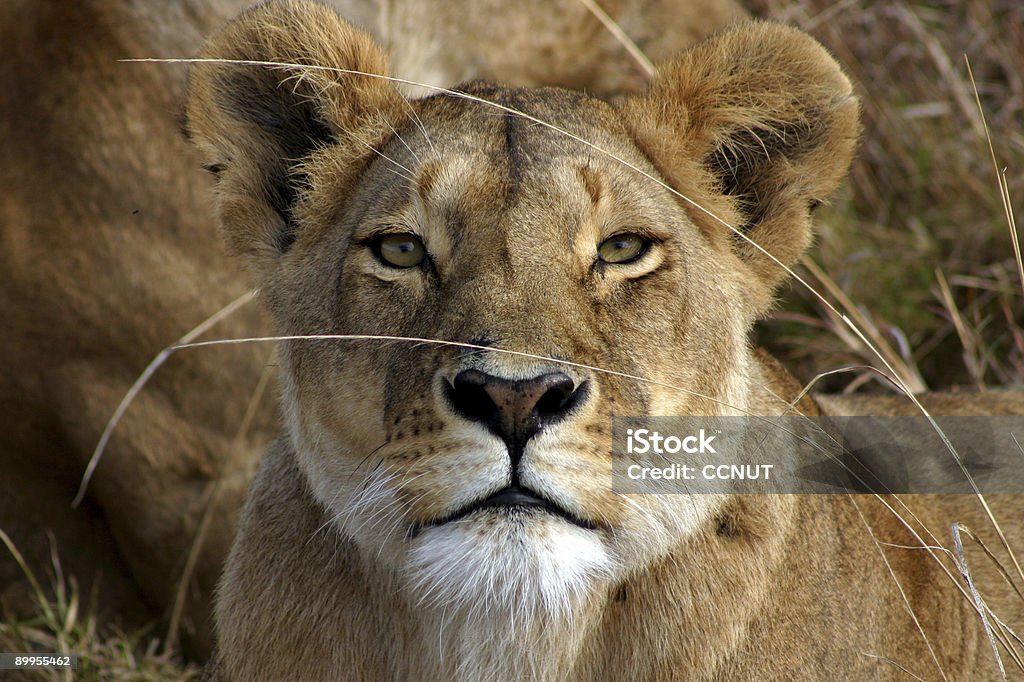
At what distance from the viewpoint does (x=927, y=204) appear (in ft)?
22.2

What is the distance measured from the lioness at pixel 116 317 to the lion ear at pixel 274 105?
1676mm

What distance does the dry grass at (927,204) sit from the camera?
5988mm

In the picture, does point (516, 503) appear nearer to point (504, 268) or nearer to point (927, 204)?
point (504, 268)

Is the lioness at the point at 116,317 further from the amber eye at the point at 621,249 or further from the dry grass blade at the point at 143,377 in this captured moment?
the amber eye at the point at 621,249

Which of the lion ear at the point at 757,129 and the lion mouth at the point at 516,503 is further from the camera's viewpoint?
the lion ear at the point at 757,129

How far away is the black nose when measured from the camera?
252 centimetres

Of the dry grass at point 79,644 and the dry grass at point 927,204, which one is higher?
the dry grass at point 927,204

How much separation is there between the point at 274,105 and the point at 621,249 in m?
1.18

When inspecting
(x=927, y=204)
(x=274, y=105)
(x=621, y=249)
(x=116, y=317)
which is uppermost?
(x=927, y=204)

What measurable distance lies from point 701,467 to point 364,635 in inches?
37.5

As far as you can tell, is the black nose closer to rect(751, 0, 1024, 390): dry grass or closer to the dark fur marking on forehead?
the dark fur marking on forehead

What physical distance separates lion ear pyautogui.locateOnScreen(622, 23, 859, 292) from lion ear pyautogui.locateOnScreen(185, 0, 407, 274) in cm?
76

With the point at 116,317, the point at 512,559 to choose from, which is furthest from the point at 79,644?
the point at 512,559

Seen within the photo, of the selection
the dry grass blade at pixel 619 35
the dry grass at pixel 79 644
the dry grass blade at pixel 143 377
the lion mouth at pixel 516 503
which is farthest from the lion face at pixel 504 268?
the dry grass at pixel 79 644
